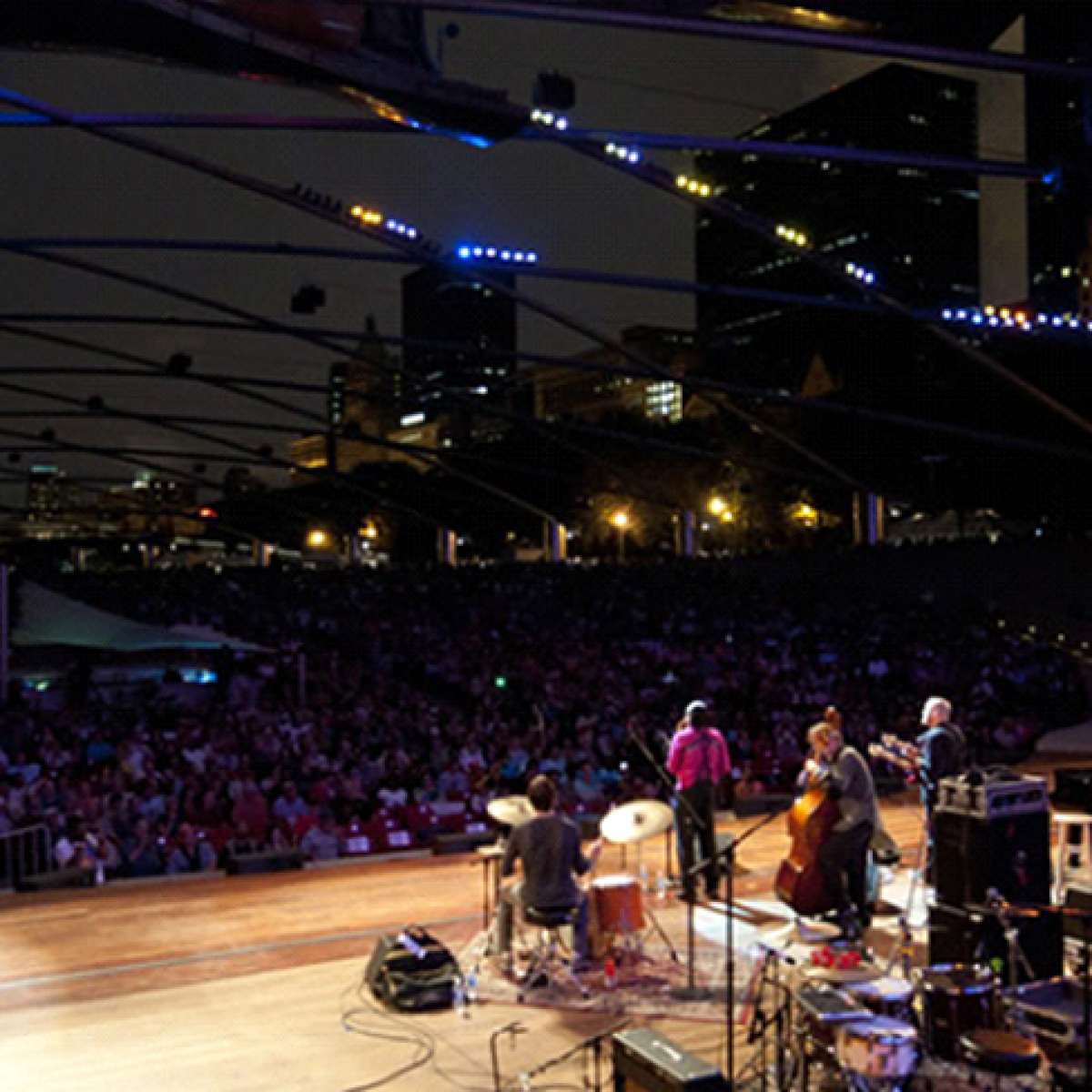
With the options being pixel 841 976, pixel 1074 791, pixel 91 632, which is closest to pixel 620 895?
pixel 841 976

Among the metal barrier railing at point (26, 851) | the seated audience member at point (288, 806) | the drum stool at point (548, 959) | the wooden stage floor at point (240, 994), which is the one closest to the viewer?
the wooden stage floor at point (240, 994)

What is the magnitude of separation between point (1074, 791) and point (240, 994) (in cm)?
665

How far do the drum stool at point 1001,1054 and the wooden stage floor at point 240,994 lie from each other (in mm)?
1511

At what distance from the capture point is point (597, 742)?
56.8 feet

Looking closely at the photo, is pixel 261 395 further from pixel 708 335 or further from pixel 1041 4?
pixel 1041 4

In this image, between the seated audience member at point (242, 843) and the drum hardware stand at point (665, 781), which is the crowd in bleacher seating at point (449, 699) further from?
the drum hardware stand at point (665, 781)

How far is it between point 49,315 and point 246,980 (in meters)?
13.7

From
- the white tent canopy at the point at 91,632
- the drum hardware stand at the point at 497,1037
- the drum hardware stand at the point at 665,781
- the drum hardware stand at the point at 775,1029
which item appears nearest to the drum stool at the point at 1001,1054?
the drum hardware stand at the point at 775,1029

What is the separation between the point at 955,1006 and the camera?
6301 millimetres

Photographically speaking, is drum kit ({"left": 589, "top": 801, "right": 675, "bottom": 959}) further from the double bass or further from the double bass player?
the double bass player

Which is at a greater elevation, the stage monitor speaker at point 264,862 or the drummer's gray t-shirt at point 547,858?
the drummer's gray t-shirt at point 547,858

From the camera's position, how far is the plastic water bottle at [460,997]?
24.3ft

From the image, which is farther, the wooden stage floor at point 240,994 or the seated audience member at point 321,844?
the seated audience member at point 321,844

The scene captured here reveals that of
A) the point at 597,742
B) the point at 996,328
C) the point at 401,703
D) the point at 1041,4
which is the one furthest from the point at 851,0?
the point at 401,703
